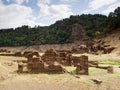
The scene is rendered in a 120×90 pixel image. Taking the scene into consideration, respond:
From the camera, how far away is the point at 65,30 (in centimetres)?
12306

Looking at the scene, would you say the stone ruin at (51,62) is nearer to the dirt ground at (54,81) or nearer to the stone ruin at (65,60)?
the stone ruin at (65,60)

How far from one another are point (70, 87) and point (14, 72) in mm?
9485

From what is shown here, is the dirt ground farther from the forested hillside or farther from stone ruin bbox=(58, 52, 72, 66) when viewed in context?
the forested hillside

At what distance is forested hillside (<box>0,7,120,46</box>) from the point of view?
311ft

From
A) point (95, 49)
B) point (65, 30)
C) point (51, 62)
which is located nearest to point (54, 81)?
point (51, 62)

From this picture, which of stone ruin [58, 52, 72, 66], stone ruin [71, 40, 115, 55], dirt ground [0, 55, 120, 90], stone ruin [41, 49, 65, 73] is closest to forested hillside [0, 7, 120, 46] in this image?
stone ruin [71, 40, 115, 55]

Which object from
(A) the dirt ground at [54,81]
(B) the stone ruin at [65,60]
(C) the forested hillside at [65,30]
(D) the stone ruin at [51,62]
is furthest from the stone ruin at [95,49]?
(A) the dirt ground at [54,81]

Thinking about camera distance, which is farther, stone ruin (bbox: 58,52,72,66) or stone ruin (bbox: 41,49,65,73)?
stone ruin (bbox: 58,52,72,66)

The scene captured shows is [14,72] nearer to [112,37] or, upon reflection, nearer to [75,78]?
[75,78]

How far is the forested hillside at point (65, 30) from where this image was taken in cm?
9486

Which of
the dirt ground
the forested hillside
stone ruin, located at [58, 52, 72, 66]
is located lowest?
the dirt ground

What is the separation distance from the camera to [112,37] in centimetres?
8494

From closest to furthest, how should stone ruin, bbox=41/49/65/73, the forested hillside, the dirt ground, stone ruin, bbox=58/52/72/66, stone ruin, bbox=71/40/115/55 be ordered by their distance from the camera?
the dirt ground
stone ruin, bbox=41/49/65/73
stone ruin, bbox=58/52/72/66
stone ruin, bbox=71/40/115/55
the forested hillside

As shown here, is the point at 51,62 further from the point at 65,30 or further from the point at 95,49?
the point at 65,30
